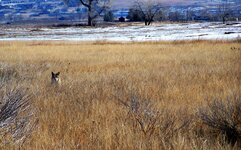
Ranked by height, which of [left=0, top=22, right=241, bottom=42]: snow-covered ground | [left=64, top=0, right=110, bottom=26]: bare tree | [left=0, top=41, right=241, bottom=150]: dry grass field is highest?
[left=64, top=0, right=110, bottom=26]: bare tree

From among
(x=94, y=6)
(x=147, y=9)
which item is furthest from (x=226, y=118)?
(x=147, y=9)

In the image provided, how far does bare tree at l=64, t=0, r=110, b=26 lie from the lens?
61.2 metres

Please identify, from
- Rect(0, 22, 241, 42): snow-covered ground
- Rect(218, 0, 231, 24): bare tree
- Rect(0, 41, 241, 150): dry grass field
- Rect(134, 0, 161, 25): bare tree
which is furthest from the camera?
Rect(218, 0, 231, 24): bare tree

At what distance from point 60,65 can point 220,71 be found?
5.94m

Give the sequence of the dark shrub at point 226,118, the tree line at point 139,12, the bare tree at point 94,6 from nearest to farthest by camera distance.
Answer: the dark shrub at point 226,118
the bare tree at point 94,6
the tree line at point 139,12

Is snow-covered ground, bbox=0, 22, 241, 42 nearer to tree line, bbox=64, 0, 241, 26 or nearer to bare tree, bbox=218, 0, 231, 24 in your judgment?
tree line, bbox=64, 0, 241, 26

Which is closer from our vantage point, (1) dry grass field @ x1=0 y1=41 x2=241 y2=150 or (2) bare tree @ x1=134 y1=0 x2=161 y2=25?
(1) dry grass field @ x1=0 y1=41 x2=241 y2=150

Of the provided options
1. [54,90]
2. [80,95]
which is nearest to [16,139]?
[80,95]

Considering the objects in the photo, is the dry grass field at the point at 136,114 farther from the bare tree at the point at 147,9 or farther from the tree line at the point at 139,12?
the bare tree at the point at 147,9

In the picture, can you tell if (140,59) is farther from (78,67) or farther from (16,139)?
(16,139)

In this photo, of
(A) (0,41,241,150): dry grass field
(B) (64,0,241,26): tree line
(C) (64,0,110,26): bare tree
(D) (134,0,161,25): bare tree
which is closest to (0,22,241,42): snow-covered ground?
(B) (64,0,241,26): tree line

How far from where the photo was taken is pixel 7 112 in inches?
220

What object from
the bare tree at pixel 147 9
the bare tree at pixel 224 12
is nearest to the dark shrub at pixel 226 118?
the bare tree at pixel 147 9

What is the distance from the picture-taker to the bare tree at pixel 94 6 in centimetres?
6115
